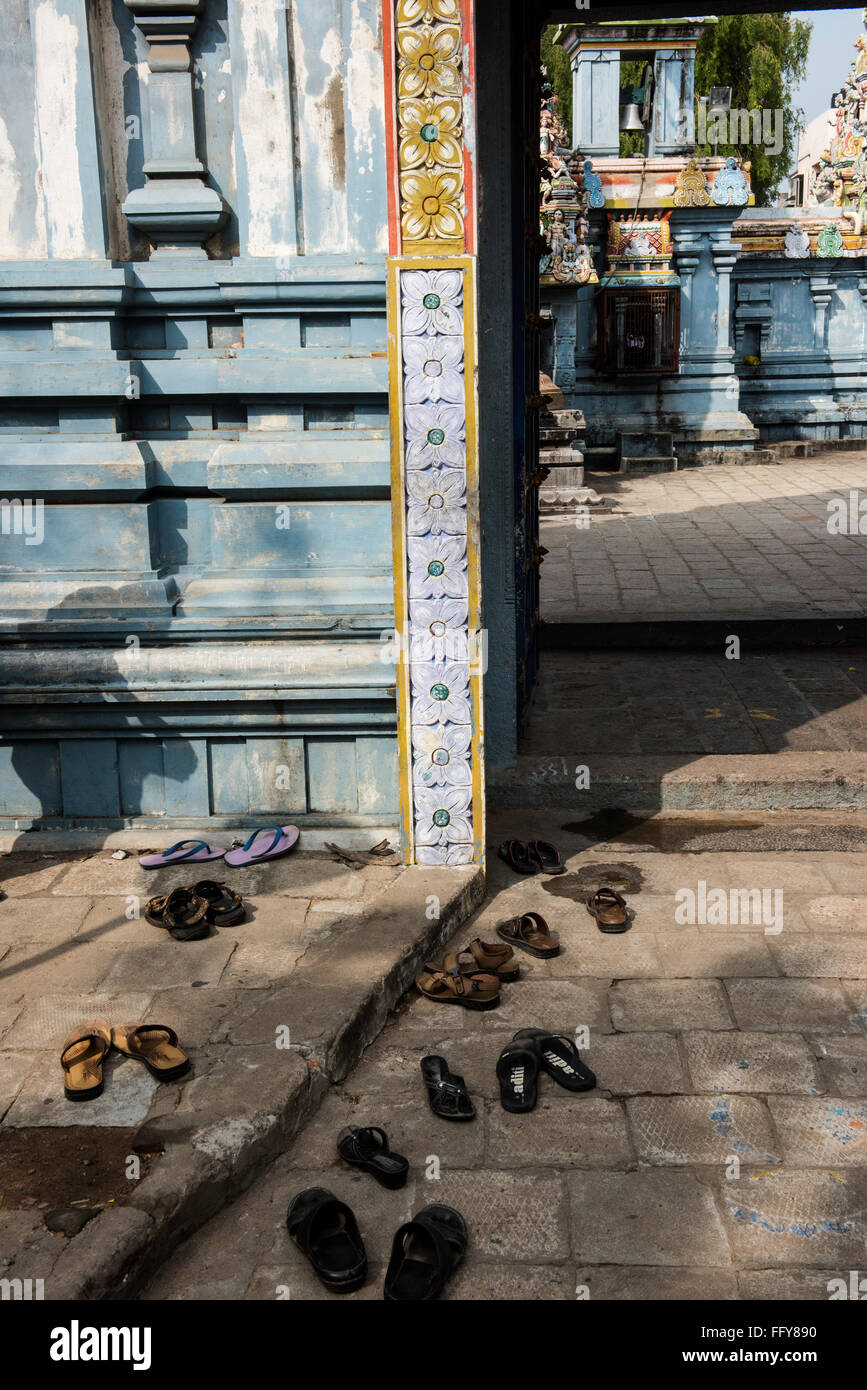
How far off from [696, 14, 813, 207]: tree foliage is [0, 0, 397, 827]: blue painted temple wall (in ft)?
88.4

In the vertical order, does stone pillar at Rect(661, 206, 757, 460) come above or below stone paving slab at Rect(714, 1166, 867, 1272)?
above

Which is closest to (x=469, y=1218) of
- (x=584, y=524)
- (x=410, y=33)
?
(x=410, y=33)

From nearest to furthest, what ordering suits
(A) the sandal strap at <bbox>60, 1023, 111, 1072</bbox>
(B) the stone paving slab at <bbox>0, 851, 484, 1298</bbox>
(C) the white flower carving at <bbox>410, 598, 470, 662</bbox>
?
(B) the stone paving slab at <bbox>0, 851, 484, 1298</bbox>, (A) the sandal strap at <bbox>60, 1023, 111, 1072</bbox>, (C) the white flower carving at <bbox>410, 598, 470, 662</bbox>

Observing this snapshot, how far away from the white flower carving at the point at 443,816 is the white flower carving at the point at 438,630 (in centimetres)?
49

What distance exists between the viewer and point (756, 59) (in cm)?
2931

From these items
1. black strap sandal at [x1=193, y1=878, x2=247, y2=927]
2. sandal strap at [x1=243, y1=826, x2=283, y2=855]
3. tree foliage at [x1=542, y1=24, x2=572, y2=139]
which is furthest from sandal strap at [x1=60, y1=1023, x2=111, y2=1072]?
tree foliage at [x1=542, y1=24, x2=572, y2=139]

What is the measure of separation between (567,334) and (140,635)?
48.7 feet

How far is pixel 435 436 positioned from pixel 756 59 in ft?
94.9

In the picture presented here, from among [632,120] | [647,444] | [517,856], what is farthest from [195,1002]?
[632,120]

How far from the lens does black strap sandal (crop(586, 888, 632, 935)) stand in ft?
15.0

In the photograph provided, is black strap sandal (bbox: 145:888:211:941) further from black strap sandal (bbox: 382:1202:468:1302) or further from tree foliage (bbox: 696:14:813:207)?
tree foliage (bbox: 696:14:813:207)

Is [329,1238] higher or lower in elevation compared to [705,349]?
lower

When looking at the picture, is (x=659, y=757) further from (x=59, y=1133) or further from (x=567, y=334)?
(x=567, y=334)

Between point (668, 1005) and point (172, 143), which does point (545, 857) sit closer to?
point (668, 1005)
